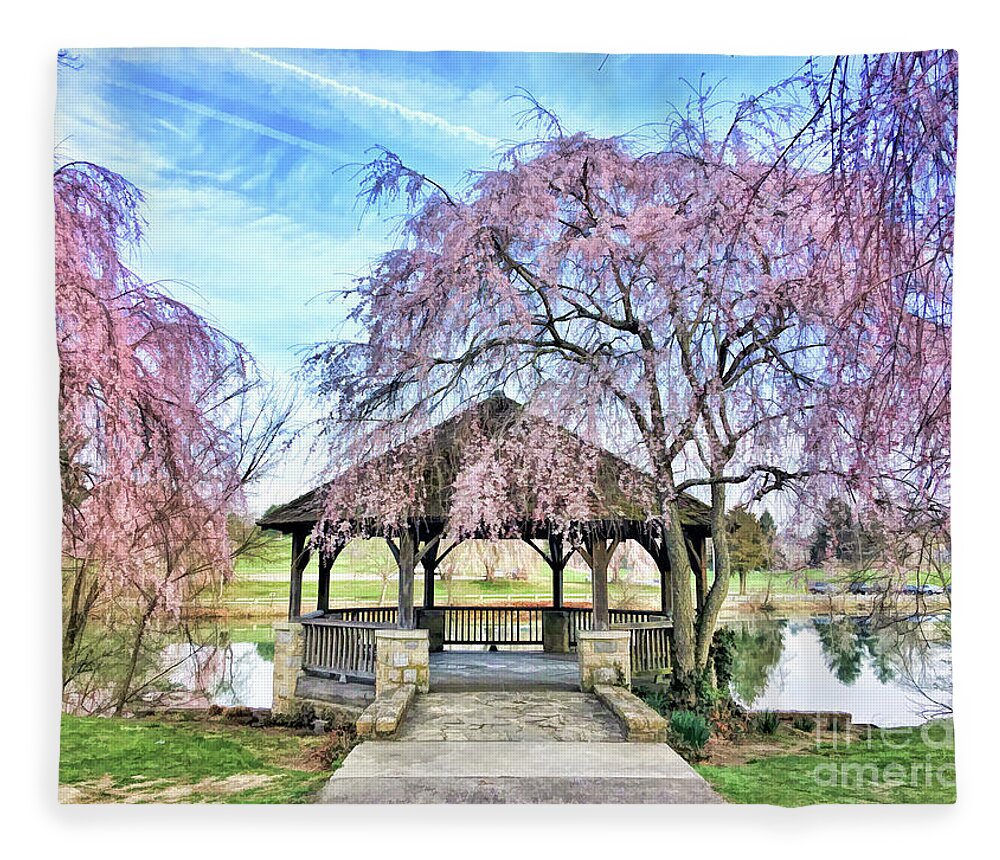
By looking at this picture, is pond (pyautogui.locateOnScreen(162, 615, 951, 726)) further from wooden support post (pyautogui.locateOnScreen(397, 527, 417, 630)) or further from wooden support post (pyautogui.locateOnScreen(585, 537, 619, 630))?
wooden support post (pyautogui.locateOnScreen(585, 537, 619, 630))

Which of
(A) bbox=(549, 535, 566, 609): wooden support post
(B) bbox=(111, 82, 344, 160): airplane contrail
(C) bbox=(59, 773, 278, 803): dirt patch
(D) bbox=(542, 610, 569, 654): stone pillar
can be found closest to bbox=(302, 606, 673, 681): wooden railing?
(C) bbox=(59, 773, 278, 803): dirt patch

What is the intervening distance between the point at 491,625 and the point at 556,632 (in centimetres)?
83

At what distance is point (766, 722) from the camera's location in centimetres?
433

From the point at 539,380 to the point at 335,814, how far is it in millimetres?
2474

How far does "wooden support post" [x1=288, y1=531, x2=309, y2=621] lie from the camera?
4680mm

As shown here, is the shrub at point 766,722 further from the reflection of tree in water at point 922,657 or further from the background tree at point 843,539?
the background tree at point 843,539

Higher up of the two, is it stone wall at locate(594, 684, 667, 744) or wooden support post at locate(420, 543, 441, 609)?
wooden support post at locate(420, 543, 441, 609)

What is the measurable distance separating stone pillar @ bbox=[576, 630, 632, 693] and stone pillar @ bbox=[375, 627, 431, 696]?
1.04 meters

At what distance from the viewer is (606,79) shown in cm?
443

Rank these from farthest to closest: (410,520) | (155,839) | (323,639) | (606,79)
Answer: (323,639)
(410,520)
(606,79)
(155,839)

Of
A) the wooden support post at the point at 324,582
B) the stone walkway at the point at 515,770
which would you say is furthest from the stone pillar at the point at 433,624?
the stone walkway at the point at 515,770
